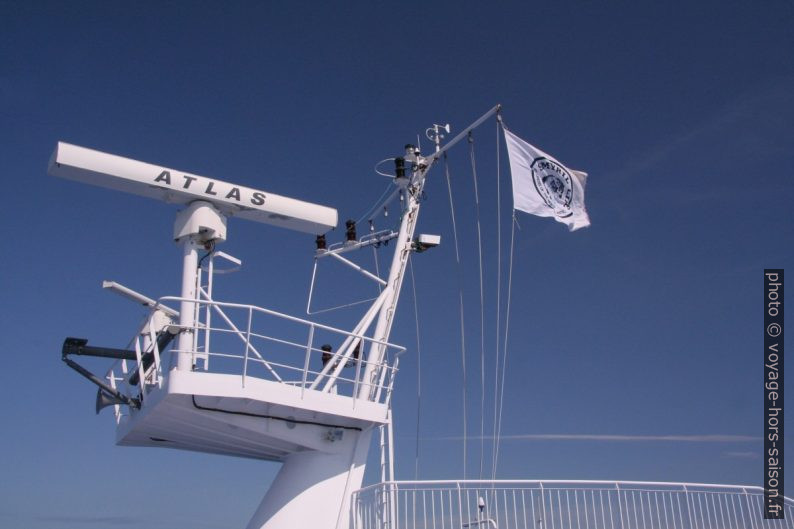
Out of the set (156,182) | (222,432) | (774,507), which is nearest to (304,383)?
(222,432)

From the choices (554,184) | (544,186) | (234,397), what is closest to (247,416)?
(234,397)

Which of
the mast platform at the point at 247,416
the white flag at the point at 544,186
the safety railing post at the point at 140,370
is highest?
the white flag at the point at 544,186

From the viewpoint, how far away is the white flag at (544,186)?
17.8 metres

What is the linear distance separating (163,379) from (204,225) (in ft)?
10.1

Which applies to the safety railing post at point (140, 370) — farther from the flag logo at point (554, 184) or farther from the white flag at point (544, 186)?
the flag logo at point (554, 184)

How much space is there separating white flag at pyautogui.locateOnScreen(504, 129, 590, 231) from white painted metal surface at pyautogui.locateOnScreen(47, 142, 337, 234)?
236 inches

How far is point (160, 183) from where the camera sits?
13594 millimetres

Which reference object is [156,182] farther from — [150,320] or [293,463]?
[293,463]

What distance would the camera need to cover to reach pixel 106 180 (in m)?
13.5

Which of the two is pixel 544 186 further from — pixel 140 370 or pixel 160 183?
pixel 140 370

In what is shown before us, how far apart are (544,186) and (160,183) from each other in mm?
9528

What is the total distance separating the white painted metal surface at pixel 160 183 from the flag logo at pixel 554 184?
6798 mm

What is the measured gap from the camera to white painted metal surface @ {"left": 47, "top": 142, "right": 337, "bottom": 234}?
43.6ft

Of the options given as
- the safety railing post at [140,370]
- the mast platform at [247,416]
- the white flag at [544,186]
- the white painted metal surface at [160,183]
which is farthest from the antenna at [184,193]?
the white flag at [544,186]
